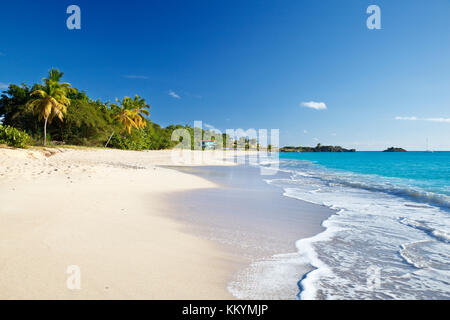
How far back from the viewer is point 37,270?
2.31m

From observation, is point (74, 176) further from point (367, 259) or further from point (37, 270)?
point (367, 259)

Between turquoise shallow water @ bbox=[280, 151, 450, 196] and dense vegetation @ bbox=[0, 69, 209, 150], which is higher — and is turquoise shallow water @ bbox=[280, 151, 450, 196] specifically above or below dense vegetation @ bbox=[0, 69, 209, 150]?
below

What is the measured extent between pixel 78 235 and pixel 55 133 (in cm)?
3197

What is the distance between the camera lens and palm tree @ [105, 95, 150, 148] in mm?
35562

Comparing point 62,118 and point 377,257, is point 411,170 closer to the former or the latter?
point 377,257

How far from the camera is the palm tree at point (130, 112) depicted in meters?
35.6

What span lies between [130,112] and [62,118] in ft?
35.0

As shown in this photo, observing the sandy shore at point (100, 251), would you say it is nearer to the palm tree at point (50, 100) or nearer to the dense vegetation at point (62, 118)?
the dense vegetation at point (62, 118)

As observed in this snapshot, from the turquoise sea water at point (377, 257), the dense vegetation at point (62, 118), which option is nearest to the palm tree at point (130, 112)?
the dense vegetation at point (62, 118)

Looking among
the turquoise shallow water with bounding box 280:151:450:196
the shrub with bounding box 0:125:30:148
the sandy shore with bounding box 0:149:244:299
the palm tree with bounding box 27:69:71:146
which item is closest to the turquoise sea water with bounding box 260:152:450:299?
the sandy shore with bounding box 0:149:244:299

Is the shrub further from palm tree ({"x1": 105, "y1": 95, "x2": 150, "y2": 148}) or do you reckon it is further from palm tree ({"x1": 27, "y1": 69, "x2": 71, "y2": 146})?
palm tree ({"x1": 105, "y1": 95, "x2": 150, "y2": 148})
